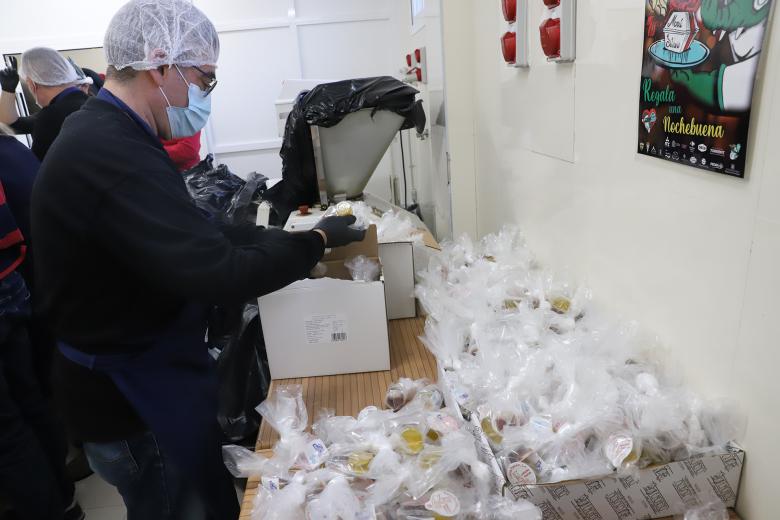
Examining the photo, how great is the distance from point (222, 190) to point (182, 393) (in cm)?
185

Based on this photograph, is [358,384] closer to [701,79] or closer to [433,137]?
[701,79]

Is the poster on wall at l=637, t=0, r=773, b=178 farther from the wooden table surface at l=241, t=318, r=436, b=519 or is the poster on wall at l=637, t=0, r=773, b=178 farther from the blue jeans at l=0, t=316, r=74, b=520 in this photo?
the blue jeans at l=0, t=316, r=74, b=520

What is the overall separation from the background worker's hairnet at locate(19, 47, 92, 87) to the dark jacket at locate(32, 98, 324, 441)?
1.76 metres

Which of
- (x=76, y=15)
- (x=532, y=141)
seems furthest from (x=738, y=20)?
(x=76, y=15)

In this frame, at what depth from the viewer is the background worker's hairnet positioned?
2318mm

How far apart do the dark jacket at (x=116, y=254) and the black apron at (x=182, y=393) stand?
0.03 metres

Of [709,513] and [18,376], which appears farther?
[18,376]

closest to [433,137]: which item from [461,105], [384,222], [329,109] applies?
[461,105]

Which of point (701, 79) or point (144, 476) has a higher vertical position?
point (701, 79)

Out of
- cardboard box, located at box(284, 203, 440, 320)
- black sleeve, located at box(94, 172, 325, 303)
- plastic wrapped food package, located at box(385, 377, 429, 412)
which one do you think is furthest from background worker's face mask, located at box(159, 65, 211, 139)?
plastic wrapped food package, located at box(385, 377, 429, 412)

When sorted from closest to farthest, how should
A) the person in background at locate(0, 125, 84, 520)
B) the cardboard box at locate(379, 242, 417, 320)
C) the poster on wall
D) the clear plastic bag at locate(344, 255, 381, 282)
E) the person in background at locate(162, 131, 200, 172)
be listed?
the poster on wall < the clear plastic bag at locate(344, 255, 381, 282) < the cardboard box at locate(379, 242, 417, 320) < the person in background at locate(0, 125, 84, 520) < the person in background at locate(162, 131, 200, 172)

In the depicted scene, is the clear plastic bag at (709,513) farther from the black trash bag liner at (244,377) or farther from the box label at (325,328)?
the black trash bag liner at (244,377)

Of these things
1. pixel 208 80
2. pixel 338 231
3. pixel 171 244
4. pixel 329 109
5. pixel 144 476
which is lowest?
pixel 144 476

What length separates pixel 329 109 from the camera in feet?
6.55
